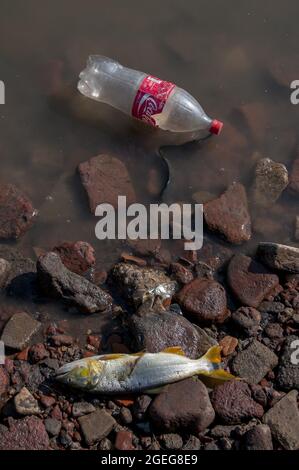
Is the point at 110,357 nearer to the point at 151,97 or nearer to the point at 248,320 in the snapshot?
the point at 248,320

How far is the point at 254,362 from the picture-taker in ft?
13.3

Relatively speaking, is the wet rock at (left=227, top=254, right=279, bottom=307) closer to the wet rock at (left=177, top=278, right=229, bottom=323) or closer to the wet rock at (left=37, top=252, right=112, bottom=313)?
the wet rock at (left=177, top=278, right=229, bottom=323)

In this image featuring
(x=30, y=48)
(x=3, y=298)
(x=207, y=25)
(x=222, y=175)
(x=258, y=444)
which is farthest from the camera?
(x=207, y=25)

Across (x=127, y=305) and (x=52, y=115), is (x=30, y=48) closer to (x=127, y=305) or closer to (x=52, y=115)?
(x=52, y=115)

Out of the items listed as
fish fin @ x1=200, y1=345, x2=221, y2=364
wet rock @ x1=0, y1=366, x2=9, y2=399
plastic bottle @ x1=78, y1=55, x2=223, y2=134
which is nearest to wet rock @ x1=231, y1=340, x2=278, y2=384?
fish fin @ x1=200, y1=345, x2=221, y2=364

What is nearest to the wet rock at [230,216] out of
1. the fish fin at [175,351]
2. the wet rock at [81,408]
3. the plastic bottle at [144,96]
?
the plastic bottle at [144,96]

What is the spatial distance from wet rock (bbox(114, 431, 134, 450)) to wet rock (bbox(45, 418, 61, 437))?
0.39 meters

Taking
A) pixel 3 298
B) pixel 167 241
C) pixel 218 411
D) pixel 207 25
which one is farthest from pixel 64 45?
pixel 218 411

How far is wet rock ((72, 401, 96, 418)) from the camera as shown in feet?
12.2

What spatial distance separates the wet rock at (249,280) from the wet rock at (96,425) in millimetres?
1399

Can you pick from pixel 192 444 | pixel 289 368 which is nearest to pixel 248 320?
pixel 289 368

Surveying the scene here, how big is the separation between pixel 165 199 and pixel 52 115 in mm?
1352

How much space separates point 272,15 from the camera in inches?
240

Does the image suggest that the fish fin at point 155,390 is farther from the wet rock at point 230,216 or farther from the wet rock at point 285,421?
the wet rock at point 230,216
